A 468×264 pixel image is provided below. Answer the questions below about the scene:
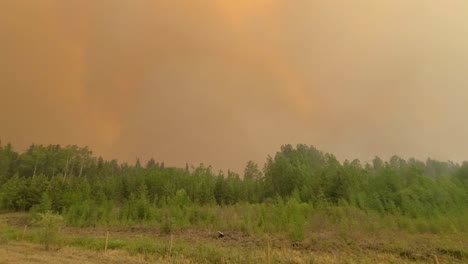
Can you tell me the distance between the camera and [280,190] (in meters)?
89.5

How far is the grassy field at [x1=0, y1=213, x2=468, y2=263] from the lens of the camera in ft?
86.2

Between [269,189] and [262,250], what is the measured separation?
60.3 meters

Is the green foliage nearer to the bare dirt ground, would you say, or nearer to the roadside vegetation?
the roadside vegetation

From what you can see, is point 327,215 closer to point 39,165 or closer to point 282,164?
point 282,164

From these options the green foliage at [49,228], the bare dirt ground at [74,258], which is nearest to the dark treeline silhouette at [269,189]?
the green foliage at [49,228]

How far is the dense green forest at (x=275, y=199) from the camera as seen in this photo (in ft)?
152

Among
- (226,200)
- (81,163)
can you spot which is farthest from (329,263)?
(81,163)

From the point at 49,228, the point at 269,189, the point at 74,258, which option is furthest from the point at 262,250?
the point at 269,189

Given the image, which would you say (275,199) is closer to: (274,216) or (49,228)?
(274,216)

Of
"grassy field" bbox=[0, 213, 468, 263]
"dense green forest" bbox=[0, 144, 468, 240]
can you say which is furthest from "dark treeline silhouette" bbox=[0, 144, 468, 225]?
"grassy field" bbox=[0, 213, 468, 263]

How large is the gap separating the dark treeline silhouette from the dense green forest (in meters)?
0.19

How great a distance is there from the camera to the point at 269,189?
90.8 m

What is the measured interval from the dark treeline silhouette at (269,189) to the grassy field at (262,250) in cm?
1619

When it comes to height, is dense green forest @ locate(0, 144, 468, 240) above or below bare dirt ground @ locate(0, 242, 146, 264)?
above
